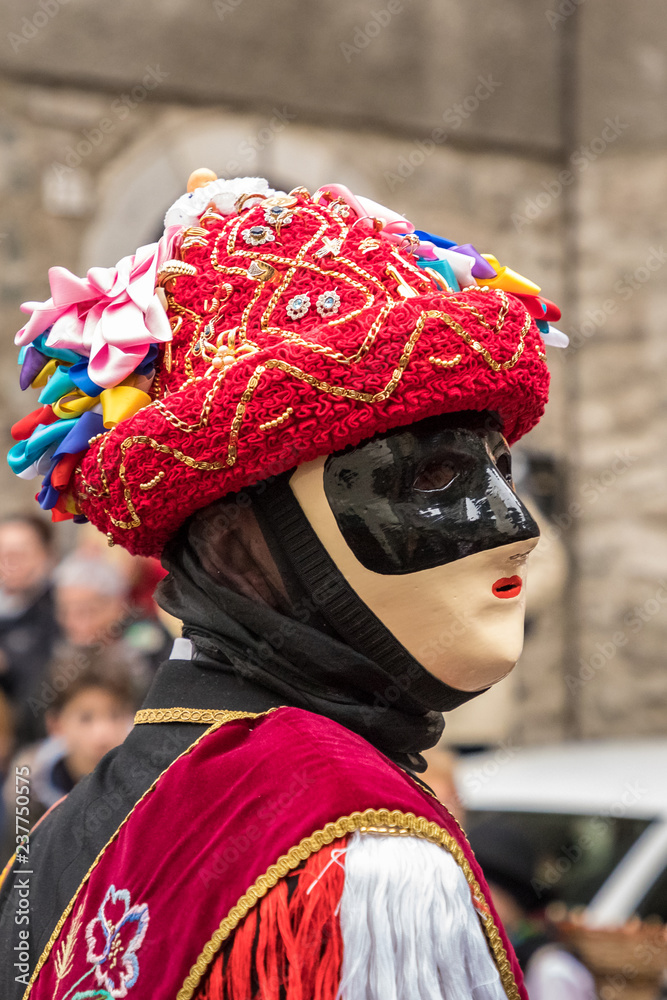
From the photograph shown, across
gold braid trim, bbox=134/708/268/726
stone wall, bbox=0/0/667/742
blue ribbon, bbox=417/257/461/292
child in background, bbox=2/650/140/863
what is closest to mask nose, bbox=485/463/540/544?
blue ribbon, bbox=417/257/461/292

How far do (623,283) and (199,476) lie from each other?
22.4 feet

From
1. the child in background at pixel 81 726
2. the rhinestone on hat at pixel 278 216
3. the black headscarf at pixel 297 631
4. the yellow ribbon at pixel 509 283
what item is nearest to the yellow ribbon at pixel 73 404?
the black headscarf at pixel 297 631

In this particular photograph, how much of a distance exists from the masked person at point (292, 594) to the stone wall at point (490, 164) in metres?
4.67

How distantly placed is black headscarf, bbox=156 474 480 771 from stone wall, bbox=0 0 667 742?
4.70 m

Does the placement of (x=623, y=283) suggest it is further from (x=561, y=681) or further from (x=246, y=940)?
(x=246, y=940)

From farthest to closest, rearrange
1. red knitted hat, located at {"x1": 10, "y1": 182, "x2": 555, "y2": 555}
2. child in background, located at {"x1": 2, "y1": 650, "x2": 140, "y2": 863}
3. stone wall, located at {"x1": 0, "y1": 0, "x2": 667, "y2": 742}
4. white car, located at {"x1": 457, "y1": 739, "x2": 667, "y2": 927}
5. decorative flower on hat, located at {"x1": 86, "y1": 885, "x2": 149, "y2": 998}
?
stone wall, located at {"x1": 0, "y1": 0, "x2": 667, "y2": 742} → white car, located at {"x1": 457, "y1": 739, "x2": 667, "y2": 927} → child in background, located at {"x1": 2, "y1": 650, "x2": 140, "y2": 863} → red knitted hat, located at {"x1": 10, "y1": 182, "x2": 555, "y2": 555} → decorative flower on hat, located at {"x1": 86, "y1": 885, "x2": 149, "y2": 998}

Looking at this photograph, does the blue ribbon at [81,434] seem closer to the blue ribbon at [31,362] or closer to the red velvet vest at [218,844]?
the blue ribbon at [31,362]

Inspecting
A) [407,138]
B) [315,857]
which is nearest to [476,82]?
[407,138]

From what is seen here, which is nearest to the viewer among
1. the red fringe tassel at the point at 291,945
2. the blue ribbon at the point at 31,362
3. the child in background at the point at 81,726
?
the red fringe tassel at the point at 291,945

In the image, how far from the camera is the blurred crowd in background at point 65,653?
357 cm

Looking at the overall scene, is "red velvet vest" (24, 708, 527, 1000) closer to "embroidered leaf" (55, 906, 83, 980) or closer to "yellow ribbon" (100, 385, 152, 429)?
"embroidered leaf" (55, 906, 83, 980)

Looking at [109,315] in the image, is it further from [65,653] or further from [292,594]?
[65,653]

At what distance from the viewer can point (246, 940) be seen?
133cm

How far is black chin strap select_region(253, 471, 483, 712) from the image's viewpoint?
5.20 feet
